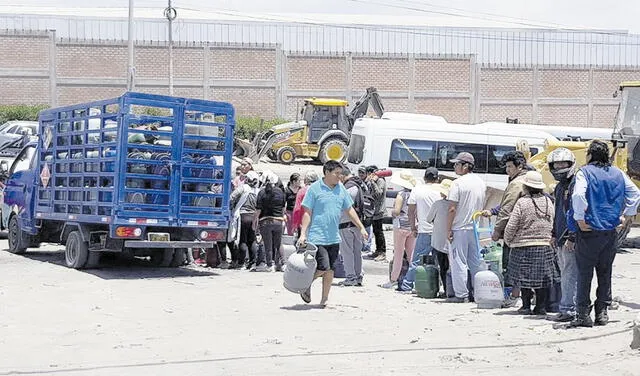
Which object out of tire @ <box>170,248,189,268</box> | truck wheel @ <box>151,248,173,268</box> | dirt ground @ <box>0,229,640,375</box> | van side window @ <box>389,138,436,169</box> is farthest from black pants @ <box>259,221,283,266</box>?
van side window @ <box>389,138,436,169</box>

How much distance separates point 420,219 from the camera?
15453 millimetres

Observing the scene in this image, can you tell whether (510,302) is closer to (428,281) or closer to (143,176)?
(428,281)

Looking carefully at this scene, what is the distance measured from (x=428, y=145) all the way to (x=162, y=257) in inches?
436

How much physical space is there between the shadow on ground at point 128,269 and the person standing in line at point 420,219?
153 inches

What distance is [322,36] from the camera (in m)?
63.9

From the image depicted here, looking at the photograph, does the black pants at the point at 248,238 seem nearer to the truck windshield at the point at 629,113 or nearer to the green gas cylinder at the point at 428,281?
the green gas cylinder at the point at 428,281

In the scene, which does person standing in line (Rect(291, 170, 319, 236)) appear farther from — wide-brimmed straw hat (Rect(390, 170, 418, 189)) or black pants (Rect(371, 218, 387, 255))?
black pants (Rect(371, 218, 387, 255))

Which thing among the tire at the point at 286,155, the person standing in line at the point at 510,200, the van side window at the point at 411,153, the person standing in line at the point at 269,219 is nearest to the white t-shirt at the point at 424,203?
the person standing in line at the point at 510,200

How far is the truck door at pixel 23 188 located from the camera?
67.3 feet

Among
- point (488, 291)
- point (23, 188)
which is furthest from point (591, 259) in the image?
point (23, 188)

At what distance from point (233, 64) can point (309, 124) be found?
13.3 meters

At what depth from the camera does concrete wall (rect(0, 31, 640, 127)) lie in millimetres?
56469

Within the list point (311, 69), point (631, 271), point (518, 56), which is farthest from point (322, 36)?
point (631, 271)

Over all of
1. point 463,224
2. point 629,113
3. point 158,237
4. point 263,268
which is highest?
point 629,113
